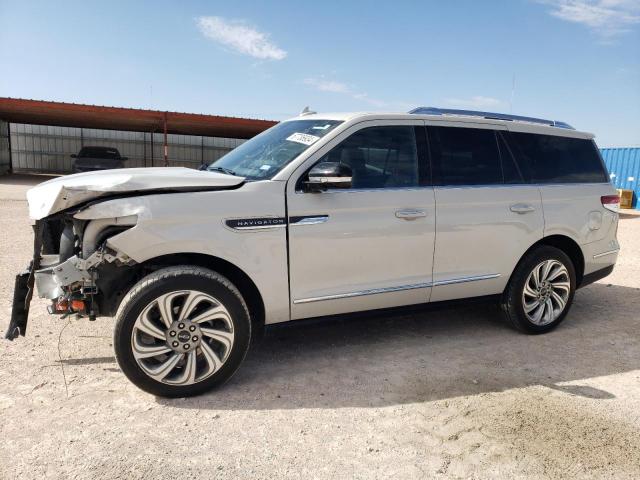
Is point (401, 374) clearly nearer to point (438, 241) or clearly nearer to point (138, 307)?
point (438, 241)

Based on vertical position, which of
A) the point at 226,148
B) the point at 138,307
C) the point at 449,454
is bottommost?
the point at 449,454

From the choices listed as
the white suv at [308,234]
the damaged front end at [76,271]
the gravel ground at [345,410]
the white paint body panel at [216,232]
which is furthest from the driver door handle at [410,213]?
the damaged front end at [76,271]

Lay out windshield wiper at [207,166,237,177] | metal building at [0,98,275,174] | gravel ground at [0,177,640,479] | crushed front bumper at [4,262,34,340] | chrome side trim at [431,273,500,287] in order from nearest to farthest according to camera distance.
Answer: gravel ground at [0,177,640,479], crushed front bumper at [4,262,34,340], windshield wiper at [207,166,237,177], chrome side trim at [431,273,500,287], metal building at [0,98,275,174]

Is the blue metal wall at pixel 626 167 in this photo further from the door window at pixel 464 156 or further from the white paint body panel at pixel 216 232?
the white paint body panel at pixel 216 232

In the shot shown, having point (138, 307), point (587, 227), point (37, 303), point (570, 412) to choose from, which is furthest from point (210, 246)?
point (587, 227)

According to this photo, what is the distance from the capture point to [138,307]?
2.99m

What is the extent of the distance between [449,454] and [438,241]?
5.51ft

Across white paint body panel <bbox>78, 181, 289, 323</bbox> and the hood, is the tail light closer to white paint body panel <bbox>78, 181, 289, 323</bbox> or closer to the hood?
white paint body panel <bbox>78, 181, 289, 323</bbox>

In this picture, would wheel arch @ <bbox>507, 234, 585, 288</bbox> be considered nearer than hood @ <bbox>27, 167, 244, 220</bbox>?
No

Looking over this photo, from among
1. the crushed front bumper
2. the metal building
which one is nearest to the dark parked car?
the metal building

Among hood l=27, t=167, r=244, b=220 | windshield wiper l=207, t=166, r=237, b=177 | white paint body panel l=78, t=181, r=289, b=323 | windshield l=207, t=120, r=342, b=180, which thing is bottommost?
white paint body panel l=78, t=181, r=289, b=323

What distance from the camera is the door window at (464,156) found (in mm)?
3959

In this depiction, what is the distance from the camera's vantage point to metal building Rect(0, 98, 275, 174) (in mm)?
25891

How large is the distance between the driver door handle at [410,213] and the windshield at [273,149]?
811mm
